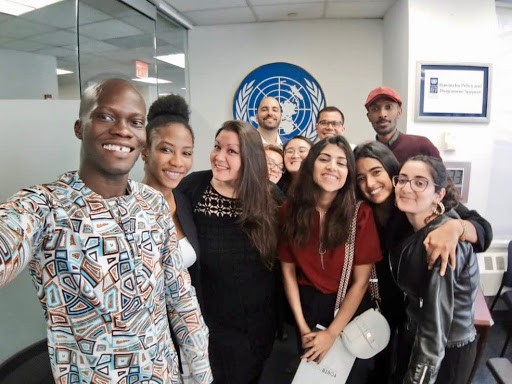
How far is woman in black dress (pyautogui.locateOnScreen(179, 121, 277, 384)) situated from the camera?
135cm

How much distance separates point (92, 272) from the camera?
693 millimetres

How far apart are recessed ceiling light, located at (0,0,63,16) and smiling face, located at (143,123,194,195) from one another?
4.03ft

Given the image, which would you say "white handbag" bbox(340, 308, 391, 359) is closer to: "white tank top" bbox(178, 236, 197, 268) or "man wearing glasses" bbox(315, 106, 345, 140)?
"white tank top" bbox(178, 236, 197, 268)

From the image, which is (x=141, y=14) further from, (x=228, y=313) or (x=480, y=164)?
(x=480, y=164)

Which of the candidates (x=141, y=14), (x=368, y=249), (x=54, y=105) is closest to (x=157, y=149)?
(x=54, y=105)

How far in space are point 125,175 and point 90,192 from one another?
90mm

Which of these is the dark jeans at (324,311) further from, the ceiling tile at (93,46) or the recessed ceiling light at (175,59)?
the recessed ceiling light at (175,59)

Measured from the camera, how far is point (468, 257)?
49.5 inches

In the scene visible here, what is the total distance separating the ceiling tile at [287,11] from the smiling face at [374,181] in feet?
7.55

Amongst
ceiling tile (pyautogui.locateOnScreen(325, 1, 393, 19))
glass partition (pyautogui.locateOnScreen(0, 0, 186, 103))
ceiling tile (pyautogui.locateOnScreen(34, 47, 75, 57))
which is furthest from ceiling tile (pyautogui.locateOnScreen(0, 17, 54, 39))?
ceiling tile (pyautogui.locateOnScreen(325, 1, 393, 19))

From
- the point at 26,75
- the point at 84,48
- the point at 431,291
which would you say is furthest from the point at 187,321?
the point at 84,48

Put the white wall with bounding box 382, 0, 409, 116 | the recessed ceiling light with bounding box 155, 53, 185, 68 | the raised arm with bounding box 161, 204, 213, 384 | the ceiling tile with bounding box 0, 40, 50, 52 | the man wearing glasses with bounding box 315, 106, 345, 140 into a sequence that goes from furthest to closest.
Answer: the recessed ceiling light with bounding box 155, 53, 185, 68 → the white wall with bounding box 382, 0, 409, 116 → the man wearing glasses with bounding box 315, 106, 345, 140 → the ceiling tile with bounding box 0, 40, 50, 52 → the raised arm with bounding box 161, 204, 213, 384

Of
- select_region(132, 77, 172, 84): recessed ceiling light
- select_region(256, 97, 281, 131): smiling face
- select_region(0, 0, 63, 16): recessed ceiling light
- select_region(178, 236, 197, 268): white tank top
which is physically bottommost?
select_region(178, 236, 197, 268): white tank top

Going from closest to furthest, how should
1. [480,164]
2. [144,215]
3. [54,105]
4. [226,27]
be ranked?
1. [144,215]
2. [54,105]
3. [480,164]
4. [226,27]
